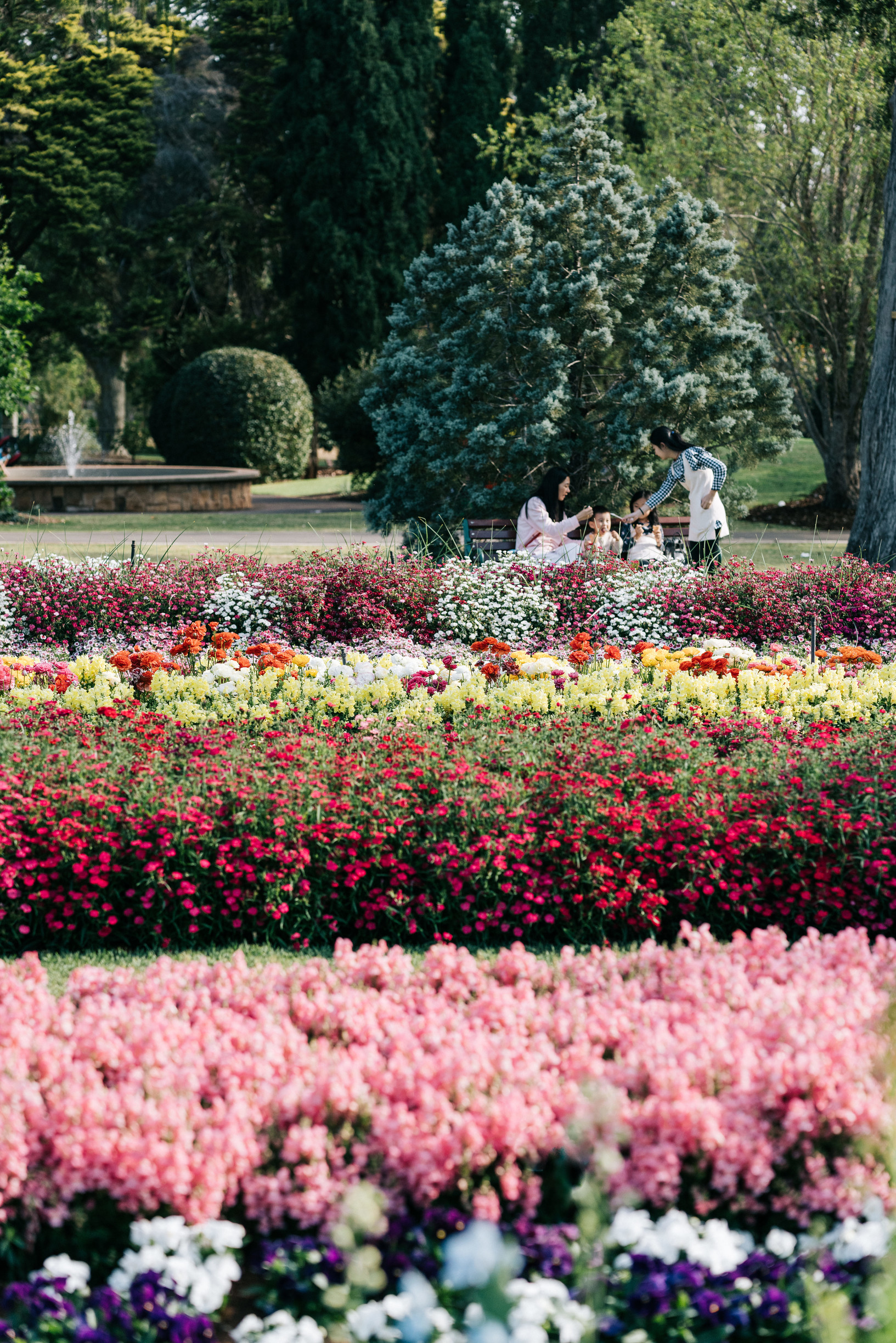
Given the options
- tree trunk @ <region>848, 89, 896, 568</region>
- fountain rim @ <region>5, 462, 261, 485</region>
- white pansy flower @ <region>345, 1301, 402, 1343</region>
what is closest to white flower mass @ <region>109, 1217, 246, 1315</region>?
white pansy flower @ <region>345, 1301, 402, 1343</region>

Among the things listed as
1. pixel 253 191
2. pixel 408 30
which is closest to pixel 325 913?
pixel 408 30

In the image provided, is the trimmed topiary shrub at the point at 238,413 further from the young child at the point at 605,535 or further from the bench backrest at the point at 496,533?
the young child at the point at 605,535

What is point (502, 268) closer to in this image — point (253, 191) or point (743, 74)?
point (743, 74)

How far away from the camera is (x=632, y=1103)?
7.68ft

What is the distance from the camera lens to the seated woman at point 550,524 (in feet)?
29.3

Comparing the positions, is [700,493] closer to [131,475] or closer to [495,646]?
[495,646]

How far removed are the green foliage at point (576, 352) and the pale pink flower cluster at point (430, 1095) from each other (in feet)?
29.7

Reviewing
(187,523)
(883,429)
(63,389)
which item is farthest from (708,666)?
(63,389)

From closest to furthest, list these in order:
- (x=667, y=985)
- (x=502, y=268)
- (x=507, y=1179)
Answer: (x=507, y=1179)
(x=667, y=985)
(x=502, y=268)

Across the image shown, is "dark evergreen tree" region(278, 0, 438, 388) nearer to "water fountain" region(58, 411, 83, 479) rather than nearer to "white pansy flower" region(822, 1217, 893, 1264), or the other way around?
"water fountain" region(58, 411, 83, 479)

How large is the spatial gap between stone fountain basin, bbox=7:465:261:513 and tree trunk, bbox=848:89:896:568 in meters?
10.4

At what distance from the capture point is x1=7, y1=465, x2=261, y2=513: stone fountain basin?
1831 cm

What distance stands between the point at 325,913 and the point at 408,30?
79.4 ft

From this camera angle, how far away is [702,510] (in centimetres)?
895
